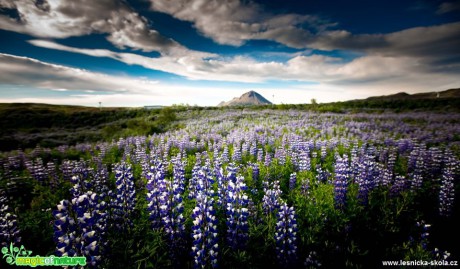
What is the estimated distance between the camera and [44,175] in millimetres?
8508

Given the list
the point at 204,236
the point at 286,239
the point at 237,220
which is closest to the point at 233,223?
the point at 237,220

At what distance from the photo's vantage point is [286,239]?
14.0 feet

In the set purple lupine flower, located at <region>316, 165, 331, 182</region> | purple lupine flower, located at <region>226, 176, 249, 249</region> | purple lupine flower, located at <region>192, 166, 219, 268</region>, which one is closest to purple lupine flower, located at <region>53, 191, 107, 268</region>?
purple lupine flower, located at <region>192, 166, 219, 268</region>

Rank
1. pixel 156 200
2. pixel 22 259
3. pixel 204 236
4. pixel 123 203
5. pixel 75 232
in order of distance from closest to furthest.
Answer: pixel 75 232 → pixel 204 236 → pixel 22 259 → pixel 156 200 → pixel 123 203

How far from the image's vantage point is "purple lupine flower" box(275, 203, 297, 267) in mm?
4094

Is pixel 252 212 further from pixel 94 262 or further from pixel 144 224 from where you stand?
pixel 94 262

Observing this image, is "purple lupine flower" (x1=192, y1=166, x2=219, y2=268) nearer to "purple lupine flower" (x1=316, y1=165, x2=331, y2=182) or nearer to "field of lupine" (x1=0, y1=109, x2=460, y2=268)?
"field of lupine" (x1=0, y1=109, x2=460, y2=268)

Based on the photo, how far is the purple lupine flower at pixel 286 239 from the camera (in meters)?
4.09

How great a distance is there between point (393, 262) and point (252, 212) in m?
3.14

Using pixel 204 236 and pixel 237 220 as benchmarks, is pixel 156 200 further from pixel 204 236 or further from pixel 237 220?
pixel 237 220

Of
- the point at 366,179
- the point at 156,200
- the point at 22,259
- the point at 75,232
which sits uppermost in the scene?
the point at 75,232

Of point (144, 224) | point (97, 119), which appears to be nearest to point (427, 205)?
point (144, 224)

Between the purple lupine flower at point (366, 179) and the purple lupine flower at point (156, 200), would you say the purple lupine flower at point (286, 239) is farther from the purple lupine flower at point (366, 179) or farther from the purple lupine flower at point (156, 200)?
the purple lupine flower at point (366, 179)

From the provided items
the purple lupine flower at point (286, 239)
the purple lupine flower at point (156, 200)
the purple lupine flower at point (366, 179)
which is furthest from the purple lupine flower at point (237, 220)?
the purple lupine flower at point (366, 179)
